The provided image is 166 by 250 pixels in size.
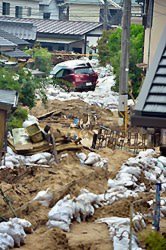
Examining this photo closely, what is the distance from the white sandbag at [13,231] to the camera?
1118 centimetres

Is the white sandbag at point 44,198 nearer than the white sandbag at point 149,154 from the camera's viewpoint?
Yes

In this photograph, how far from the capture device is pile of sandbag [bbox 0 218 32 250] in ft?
35.9

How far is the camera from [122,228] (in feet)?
38.8

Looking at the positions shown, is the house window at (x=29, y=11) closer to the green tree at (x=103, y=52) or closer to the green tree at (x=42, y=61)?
the green tree at (x=103, y=52)

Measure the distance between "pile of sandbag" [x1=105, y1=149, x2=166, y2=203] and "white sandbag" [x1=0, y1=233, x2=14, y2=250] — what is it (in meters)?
3.47

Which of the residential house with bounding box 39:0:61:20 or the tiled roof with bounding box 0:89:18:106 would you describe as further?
the residential house with bounding box 39:0:61:20

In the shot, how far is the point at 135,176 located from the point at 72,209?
3296 mm

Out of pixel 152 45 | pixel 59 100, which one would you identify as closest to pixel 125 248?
pixel 152 45

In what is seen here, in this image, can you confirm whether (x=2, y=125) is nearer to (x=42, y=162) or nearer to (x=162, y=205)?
(x=162, y=205)

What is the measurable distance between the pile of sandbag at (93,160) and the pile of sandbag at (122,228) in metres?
4.87

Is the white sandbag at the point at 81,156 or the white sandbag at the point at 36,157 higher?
the white sandbag at the point at 36,157

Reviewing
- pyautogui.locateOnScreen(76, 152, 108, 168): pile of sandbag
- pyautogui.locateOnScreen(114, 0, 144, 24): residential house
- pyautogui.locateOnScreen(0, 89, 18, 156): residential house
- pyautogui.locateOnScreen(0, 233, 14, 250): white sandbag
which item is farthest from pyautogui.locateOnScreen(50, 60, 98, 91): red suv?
pyautogui.locateOnScreen(0, 233, 14, 250): white sandbag

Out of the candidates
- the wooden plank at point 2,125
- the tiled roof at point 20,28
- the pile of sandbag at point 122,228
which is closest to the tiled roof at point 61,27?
the tiled roof at point 20,28

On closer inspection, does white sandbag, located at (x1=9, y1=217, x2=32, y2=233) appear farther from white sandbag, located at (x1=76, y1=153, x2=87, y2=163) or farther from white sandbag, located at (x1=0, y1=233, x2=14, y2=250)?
white sandbag, located at (x1=76, y1=153, x2=87, y2=163)
